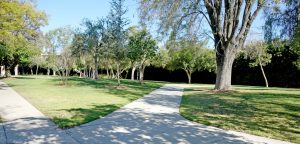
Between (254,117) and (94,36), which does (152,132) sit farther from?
(94,36)

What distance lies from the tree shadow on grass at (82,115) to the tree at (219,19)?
25.4 ft

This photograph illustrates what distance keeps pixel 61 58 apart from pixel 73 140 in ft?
60.2

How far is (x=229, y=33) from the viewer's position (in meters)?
17.0

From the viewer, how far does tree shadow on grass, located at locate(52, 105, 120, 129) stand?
24.4ft

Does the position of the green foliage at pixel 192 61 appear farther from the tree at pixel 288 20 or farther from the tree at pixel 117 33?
the tree at pixel 288 20

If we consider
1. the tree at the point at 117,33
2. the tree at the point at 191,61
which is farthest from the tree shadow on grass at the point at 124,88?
the tree at the point at 191,61

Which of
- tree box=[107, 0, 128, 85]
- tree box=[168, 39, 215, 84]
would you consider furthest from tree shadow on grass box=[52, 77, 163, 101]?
tree box=[168, 39, 215, 84]

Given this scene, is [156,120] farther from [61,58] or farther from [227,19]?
[61,58]

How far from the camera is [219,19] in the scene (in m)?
16.7

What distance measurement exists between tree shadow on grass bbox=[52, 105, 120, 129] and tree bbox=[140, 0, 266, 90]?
7750mm

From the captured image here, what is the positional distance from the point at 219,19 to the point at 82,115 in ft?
35.8

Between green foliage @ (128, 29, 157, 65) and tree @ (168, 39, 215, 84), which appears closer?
green foliage @ (128, 29, 157, 65)

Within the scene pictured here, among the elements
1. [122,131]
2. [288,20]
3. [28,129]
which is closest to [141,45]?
[288,20]

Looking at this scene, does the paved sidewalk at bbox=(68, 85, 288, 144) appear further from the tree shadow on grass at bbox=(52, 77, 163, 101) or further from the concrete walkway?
the tree shadow on grass at bbox=(52, 77, 163, 101)
